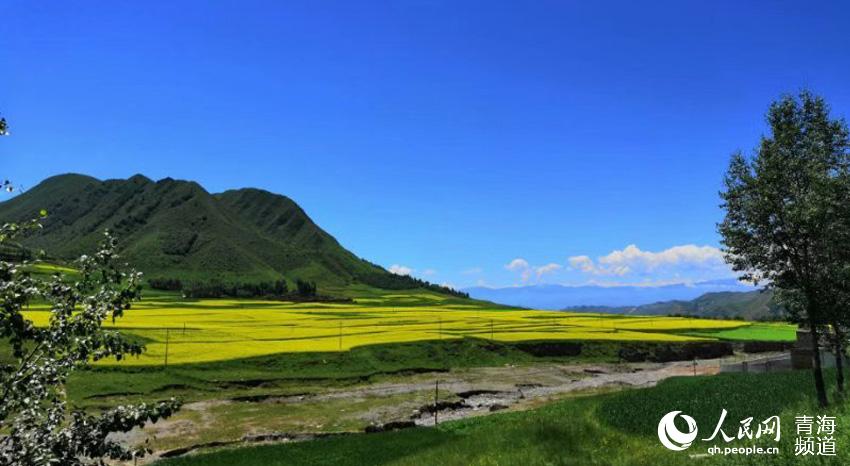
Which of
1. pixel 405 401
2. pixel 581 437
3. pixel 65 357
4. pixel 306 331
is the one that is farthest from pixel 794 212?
pixel 306 331

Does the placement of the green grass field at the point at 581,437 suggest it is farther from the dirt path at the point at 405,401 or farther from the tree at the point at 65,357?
the tree at the point at 65,357

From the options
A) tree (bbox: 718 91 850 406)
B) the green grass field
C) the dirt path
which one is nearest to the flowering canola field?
the dirt path

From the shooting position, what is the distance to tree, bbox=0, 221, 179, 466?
7406 mm

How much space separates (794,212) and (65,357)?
89.1ft

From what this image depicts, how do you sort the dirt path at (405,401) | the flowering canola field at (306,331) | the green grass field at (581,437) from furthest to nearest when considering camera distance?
the flowering canola field at (306,331)
the dirt path at (405,401)
the green grass field at (581,437)

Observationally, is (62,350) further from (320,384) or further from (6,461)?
(320,384)

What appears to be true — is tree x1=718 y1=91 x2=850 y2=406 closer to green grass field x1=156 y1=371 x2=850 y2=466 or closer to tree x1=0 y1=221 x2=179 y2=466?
green grass field x1=156 y1=371 x2=850 y2=466

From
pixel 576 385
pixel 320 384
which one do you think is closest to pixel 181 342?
pixel 320 384

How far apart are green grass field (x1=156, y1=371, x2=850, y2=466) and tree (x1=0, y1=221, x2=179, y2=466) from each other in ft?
58.6

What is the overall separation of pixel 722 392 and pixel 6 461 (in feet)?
119

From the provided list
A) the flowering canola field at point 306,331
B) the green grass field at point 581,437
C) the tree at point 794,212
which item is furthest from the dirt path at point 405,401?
the tree at point 794,212

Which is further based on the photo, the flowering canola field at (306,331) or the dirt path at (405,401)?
the flowering canola field at (306,331)

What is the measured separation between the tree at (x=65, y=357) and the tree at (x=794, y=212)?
26.3m

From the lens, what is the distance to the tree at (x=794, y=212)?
79.3 ft
